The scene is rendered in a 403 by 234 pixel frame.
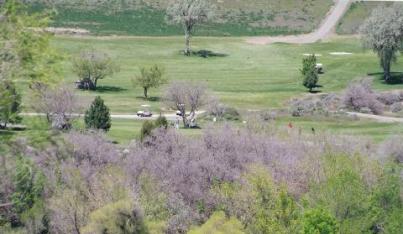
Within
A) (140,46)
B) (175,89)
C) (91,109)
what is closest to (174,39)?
(140,46)

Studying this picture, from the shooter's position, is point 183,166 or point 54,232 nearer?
point 54,232

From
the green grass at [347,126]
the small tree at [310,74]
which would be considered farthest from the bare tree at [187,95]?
the small tree at [310,74]

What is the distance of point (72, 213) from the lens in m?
40.4

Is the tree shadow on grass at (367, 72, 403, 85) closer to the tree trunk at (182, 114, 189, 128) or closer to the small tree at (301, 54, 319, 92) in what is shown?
the small tree at (301, 54, 319, 92)

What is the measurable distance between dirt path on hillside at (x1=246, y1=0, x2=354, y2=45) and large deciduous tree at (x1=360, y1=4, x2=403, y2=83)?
23509mm

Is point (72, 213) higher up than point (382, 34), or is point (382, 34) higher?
point (382, 34)

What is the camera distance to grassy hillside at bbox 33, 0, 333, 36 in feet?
383

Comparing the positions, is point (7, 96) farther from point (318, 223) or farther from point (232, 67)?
point (232, 67)

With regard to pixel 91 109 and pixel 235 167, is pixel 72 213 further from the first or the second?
pixel 91 109

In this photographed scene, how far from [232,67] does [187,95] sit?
2892 cm

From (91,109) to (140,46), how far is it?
47.0 meters

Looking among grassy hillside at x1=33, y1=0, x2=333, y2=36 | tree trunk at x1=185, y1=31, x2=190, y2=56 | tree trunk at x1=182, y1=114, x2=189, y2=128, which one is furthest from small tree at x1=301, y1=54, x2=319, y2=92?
grassy hillside at x1=33, y1=0, x2=333, y2=36

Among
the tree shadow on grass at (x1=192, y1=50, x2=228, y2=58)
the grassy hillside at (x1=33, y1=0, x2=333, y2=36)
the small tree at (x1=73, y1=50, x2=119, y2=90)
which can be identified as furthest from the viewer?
the grassy hillside at (x1=33, y1=0, x2=333, y2=36)

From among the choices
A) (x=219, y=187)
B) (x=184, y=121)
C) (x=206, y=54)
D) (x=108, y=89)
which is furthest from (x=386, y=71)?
(x=219, y=187)
